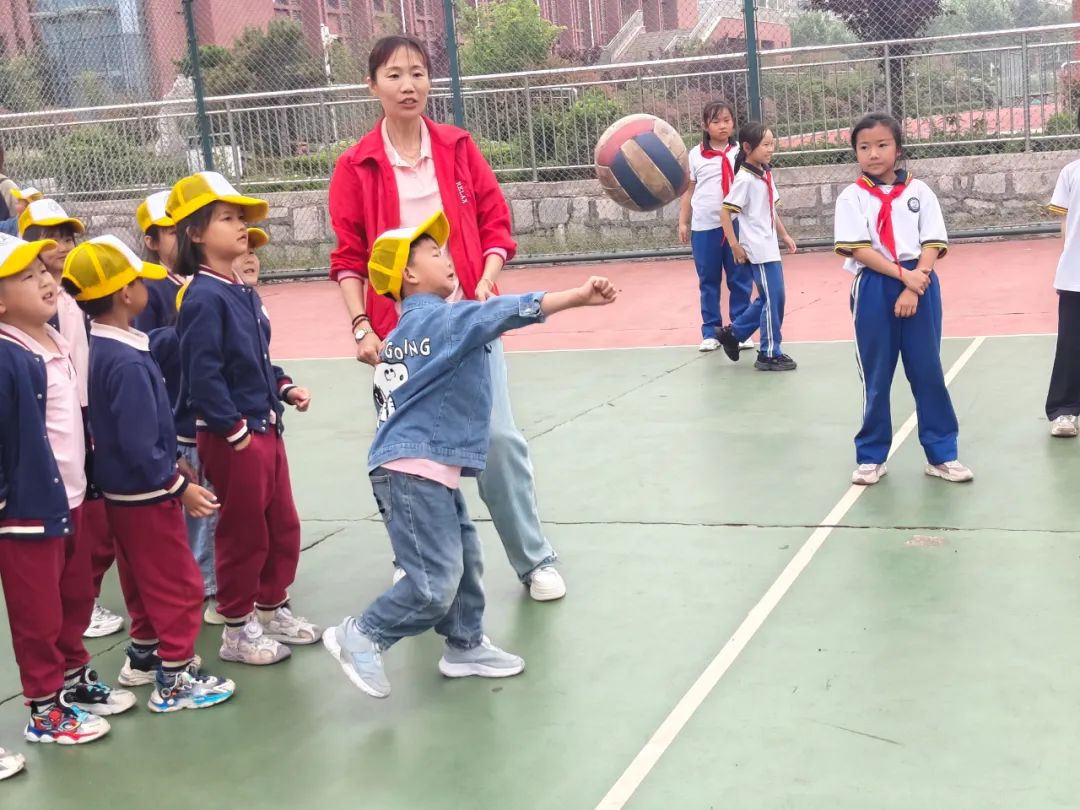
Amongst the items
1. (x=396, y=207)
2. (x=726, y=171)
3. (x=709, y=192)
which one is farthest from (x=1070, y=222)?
(x=396, y=207)

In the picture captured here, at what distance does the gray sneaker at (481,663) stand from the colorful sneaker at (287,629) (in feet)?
1.95

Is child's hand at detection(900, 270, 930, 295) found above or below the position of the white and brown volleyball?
below

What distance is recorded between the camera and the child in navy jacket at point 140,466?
12.6 ft

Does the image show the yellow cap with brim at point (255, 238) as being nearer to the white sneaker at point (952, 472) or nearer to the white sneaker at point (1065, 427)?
the white sneaker at point (952, 472)

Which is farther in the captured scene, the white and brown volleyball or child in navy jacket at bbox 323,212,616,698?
the white and brown volleyball

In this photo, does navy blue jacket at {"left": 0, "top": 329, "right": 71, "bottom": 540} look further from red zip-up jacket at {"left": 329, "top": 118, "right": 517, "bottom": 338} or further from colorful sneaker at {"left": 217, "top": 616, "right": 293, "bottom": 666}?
red zip-up jacket at {"left": 329, "top": 118, "right": 517, "bottom": 338}

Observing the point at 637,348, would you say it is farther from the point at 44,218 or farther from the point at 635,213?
the point at 44,218

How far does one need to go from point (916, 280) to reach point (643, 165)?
4018 millimetres

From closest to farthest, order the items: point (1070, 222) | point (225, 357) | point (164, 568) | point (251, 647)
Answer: point (164, 568) < point (225, 357) < point (251, 647) < point (1070, 222)

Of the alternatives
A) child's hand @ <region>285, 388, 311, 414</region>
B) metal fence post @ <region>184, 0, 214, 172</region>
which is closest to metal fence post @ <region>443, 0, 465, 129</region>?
metal fence post @ <region>184, 0, 214, 172</region>

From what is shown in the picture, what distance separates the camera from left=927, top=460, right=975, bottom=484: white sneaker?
18.6ft

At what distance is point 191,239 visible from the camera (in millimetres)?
4238

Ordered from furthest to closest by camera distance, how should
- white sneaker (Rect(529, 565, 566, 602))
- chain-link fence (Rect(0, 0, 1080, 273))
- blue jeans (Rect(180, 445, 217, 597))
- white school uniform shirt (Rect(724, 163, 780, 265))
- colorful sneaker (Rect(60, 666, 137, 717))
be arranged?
1. chain-link fence (Rect(0, 0, 1080, 273))
2. white school uniform shirt (Rect(724, 163, 780, 265))
3. blue jeans (Rect(180, 445, 217, 597))
4. white sneaker (Rect(529, 565, 566, 602))
5. colorful sneaker (Rect(60, 666, 137, 717))

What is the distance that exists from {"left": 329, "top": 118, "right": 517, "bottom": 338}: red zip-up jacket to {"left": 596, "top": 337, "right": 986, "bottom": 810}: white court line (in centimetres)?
140
